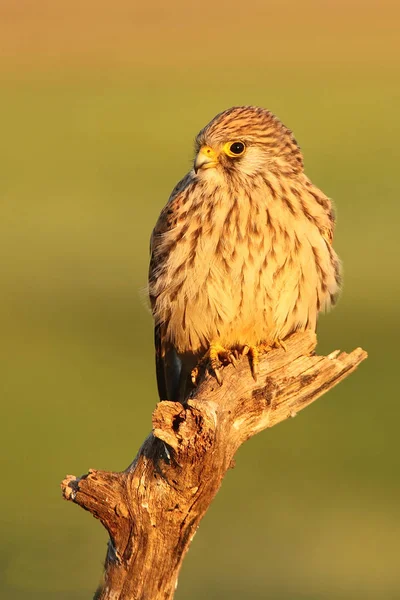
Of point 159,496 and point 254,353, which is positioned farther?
point 254,353

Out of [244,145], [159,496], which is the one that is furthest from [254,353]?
[159,496]

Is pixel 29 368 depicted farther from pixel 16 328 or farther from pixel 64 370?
pixel 16 328

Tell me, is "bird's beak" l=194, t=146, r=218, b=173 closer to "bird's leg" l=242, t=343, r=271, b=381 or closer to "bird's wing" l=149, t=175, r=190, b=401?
"bird's wing" l=149, t=175, r=190, b=401

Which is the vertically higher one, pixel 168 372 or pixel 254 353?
pixel 168 372

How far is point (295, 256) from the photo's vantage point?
243 inches

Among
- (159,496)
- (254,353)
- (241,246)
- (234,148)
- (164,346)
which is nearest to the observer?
(159,496)

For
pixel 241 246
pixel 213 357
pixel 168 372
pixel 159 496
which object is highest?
pixel 241 246

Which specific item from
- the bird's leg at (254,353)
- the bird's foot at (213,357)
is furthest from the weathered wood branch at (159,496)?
the bird's foot at (213,357)

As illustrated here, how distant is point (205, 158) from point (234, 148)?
174 millimetres

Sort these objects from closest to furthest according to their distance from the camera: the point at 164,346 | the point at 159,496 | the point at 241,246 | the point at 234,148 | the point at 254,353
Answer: the point at 159,496, the point at 254,353, the point at 241,246, the point at 234,148, the point at 164,346

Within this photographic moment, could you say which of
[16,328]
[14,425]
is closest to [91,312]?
[16,328]

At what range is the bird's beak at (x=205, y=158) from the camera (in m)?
6.18

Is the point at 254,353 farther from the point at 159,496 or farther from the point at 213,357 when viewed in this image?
the point at 159,496

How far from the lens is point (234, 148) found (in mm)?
6289
